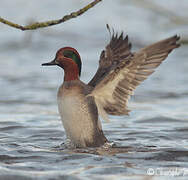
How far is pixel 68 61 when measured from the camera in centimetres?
800

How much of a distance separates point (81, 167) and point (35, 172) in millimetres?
520

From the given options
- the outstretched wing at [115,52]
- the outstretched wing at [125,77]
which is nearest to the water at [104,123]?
the outstretched wing at [125,77]

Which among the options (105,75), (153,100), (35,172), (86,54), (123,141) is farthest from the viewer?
(86,54)

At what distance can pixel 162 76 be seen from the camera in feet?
47.5

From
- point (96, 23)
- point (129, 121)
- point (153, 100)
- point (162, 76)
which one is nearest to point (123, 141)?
point (129, 121)

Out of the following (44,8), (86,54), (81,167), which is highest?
(44,8)

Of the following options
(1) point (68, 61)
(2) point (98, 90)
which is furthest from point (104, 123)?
(2) point (98, 90)

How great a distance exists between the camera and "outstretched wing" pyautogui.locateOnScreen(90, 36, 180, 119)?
754 centimetres

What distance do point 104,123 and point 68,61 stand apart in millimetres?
2469

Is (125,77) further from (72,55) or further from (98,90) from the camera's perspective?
(72,55)

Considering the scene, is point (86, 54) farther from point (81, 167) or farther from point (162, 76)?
point (81, 167)

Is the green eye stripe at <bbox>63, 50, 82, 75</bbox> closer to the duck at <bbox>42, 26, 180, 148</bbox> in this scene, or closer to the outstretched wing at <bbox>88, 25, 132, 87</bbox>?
the duck at <bbox>42, 26, 180, 148</bbox>

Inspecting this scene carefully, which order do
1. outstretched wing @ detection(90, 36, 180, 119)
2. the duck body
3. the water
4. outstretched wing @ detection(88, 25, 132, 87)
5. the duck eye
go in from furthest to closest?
1. outstretched wing @ detection(88, 25, 132, 87)
2. the duck eye
3. the duck body
4. outstretched wing @ detection(90, 36, 180, 119)
5. the water

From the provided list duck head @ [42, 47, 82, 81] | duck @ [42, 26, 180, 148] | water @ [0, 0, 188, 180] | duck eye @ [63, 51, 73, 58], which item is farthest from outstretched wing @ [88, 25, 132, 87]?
water @ [0, 0, 188, 180]
